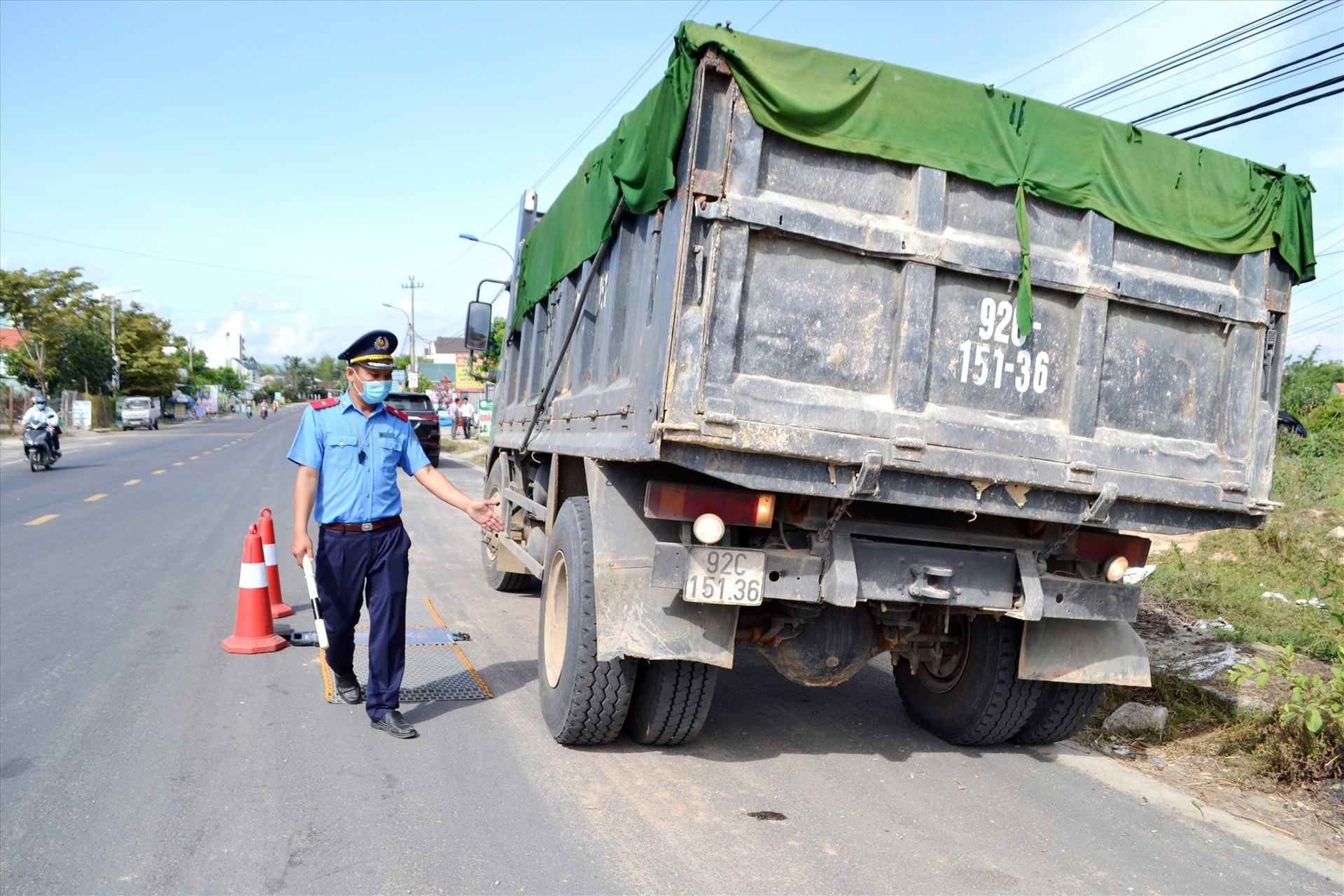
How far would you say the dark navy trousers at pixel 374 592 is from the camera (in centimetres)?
464

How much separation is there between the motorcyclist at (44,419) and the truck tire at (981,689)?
20304 mm

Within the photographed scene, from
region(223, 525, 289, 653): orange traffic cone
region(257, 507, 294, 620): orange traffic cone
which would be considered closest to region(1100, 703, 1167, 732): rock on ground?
region(223, 525, 289, 653): orange traffic cone

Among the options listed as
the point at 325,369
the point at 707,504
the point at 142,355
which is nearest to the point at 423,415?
the point at 707,504

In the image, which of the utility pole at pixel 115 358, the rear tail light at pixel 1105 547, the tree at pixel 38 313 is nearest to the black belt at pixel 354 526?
the rear tail light at pixel 1105 547

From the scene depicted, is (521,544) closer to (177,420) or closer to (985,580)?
(985,580)

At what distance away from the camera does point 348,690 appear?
509 centimetres

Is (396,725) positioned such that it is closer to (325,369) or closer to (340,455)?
(340,455)

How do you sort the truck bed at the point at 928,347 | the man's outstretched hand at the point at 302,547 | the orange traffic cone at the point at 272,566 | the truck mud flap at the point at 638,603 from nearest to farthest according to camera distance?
the truck bed at the point at 928,347, the truck mud flap at the point at 638,603, the man's outstretched hand at the point at 302,547, the orange traffic cone at the point at 272,566

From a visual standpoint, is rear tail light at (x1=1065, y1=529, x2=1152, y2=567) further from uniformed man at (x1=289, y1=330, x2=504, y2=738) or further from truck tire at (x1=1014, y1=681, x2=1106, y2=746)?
uniformed man at (x1=289, y1=330, x2=504, y2=738)

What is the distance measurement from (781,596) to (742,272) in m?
1.31

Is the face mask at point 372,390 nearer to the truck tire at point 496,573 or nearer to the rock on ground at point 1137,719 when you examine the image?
the truck tire at point 496,573

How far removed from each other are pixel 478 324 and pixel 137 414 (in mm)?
46326

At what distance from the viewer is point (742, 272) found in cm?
362

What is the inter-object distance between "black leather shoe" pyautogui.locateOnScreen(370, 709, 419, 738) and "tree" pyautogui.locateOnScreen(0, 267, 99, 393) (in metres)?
46.6
